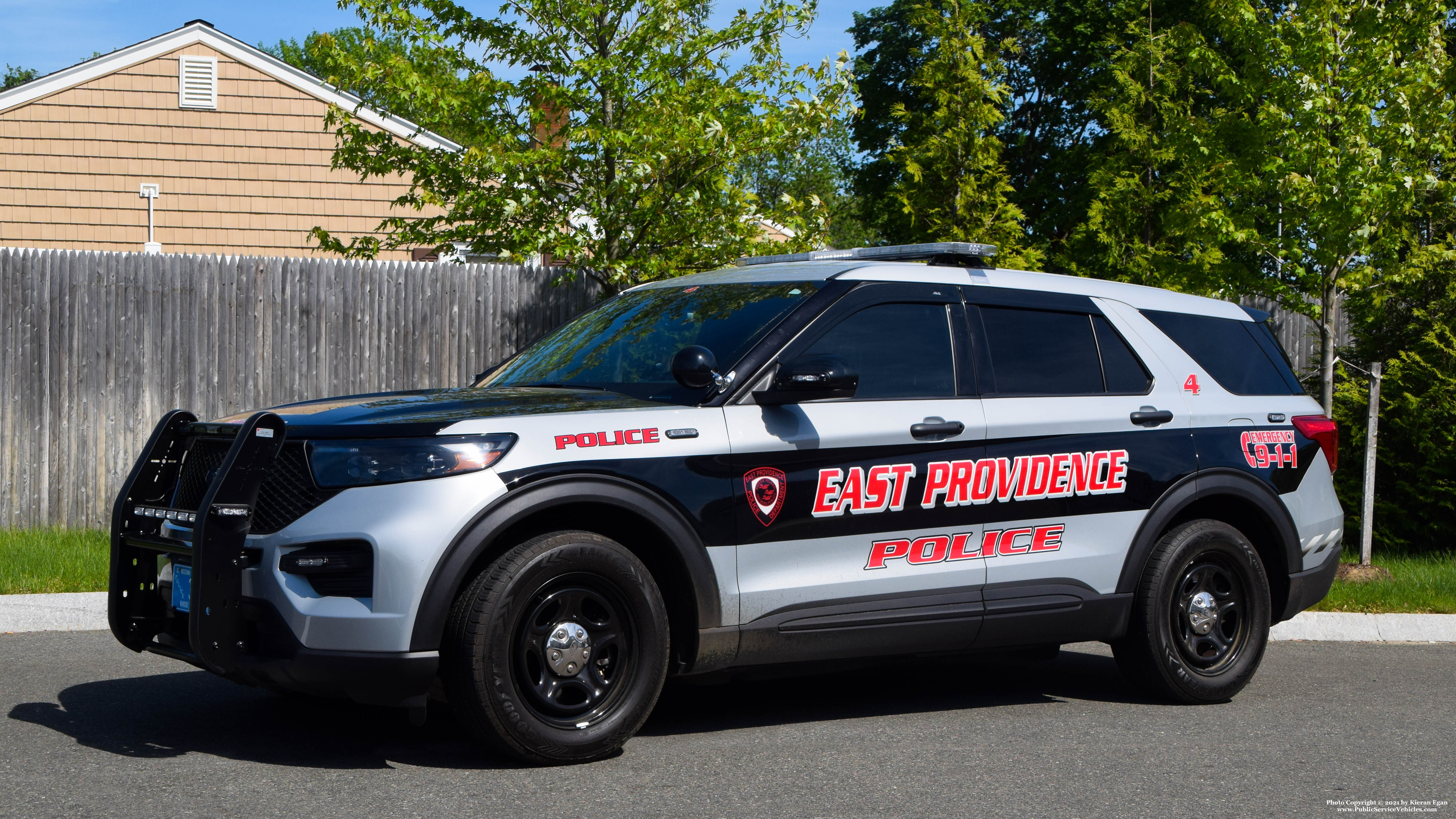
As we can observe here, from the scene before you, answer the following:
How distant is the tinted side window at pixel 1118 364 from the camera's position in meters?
6.04

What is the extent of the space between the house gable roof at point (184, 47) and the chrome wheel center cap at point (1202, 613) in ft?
42.4

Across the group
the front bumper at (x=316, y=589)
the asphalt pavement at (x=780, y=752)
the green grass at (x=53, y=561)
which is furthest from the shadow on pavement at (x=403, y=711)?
the green grass at (x=53, y=561)

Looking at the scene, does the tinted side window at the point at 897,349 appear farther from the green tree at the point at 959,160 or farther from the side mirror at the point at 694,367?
the green tree at the point at 959,160

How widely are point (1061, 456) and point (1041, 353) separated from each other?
0.49 m

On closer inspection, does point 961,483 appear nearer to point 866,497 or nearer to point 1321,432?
point 866,497

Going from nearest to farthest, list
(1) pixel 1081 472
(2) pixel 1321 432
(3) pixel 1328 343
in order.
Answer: (1) pixel 1081 472 → (2) pixel 1321 432 → (3) pixel 1328 343

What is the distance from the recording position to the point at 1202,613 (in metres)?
6.16

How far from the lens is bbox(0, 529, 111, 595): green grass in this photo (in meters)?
8.16

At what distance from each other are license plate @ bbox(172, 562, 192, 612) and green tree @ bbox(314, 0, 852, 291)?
7389mm

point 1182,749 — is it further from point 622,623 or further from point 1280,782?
point 622,623

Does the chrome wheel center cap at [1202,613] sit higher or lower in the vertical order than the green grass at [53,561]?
higher

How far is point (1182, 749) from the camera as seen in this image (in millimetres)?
5223

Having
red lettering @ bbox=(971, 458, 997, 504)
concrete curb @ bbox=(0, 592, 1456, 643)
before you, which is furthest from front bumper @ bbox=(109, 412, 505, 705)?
A: concrete curb @ bbox=(0, 592, 1456, 643)

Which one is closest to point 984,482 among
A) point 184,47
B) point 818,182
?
point 184,47
